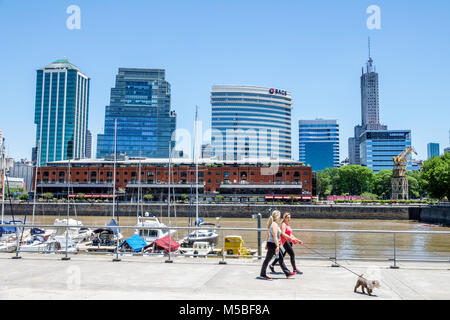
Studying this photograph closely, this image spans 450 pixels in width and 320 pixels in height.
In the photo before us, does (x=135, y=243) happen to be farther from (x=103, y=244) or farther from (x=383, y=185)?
(x=383, y=185)

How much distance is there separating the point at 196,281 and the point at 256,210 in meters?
80.2

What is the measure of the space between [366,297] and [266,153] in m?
186

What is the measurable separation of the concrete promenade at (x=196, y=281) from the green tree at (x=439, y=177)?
74.9 metres

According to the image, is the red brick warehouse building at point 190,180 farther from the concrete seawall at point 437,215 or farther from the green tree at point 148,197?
the concrete seawall at point 437,215

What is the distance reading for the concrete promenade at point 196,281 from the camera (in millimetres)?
8164

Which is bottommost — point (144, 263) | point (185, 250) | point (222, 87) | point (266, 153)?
point (185, 250)

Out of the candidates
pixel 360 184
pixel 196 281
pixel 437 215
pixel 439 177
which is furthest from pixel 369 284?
pixel 360 184

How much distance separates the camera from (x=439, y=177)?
256 ft

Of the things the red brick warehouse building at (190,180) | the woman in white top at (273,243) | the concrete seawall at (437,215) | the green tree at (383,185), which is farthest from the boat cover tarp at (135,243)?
the green tree at (383,185)

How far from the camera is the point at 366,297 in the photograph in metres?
8.08

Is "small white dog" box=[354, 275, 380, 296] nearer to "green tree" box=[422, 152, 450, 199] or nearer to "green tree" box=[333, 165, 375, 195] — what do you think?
"green tree" box=[422, 152, 450, 199]

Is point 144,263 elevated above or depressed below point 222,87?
below
